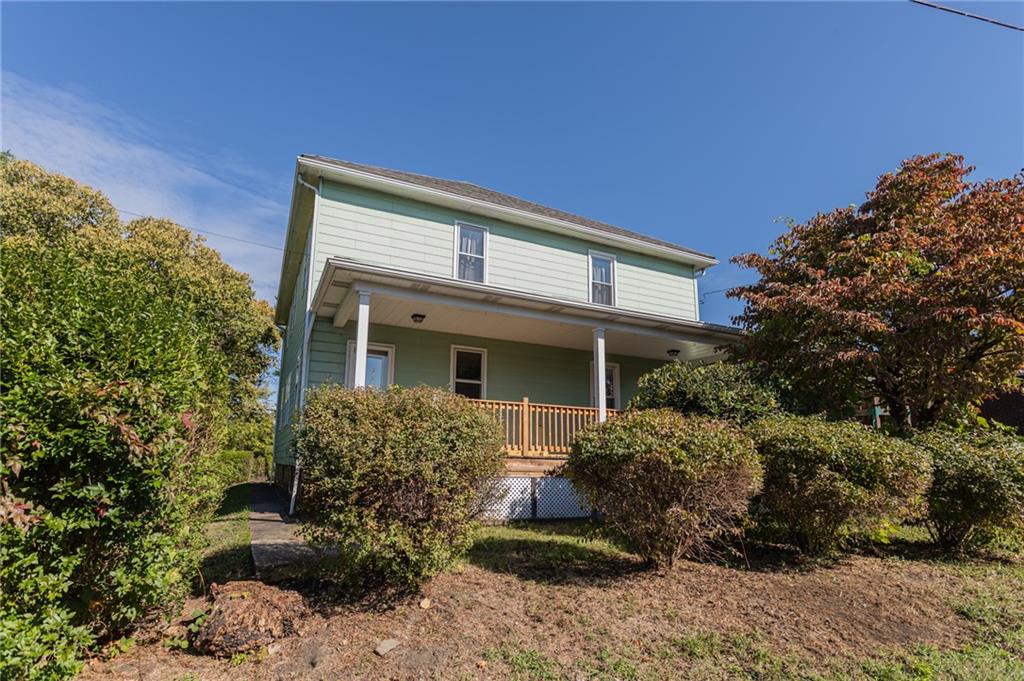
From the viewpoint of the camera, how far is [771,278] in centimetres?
1082

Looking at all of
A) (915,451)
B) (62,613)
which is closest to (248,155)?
(62,613)

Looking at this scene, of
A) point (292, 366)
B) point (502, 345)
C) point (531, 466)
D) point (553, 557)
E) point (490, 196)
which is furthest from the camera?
point (490, 196)

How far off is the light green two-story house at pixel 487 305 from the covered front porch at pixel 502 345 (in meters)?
0.03

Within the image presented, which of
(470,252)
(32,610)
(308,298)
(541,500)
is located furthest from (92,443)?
(470,252)

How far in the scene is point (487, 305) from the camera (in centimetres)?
902

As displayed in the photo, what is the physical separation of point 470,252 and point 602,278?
362 centimetres

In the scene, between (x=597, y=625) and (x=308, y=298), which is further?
(x=308, y=298)

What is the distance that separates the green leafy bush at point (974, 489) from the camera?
5.51 meters

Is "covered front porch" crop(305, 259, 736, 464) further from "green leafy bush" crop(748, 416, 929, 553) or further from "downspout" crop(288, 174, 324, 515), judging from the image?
"green leafy bush" crop(748, 416, 929, 553)

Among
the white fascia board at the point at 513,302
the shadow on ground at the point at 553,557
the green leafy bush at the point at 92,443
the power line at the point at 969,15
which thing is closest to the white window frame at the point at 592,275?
the white fascia board at the point at 513,302

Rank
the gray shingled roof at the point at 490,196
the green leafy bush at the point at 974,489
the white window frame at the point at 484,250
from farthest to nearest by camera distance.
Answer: the white window frame at the point at 484,250 < the gray shingled roof at the point at 490,196 < the green leafy bush at the point at 974,489

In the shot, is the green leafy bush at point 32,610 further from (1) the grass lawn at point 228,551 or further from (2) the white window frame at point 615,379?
(2) the white window frame at point 615,379

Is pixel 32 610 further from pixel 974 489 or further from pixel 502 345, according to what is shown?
pixel 502 345

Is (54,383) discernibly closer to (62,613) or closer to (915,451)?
(62,613)
